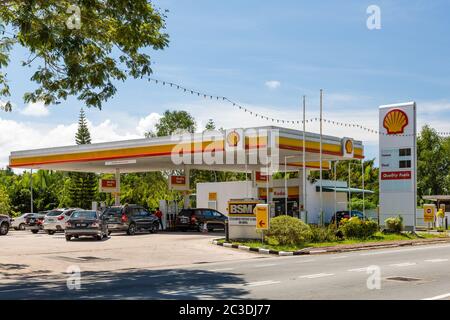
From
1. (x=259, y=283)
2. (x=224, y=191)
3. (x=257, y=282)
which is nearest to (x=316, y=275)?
(x=257, y=282)

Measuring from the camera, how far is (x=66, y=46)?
1455 cm

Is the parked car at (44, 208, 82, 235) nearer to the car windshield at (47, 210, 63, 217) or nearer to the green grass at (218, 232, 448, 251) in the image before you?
the car windshield at (47, 210, 63, 217)

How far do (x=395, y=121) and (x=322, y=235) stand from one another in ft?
38.4

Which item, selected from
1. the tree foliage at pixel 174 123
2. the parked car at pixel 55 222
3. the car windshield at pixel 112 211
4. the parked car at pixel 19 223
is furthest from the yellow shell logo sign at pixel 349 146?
the tree foliage at pixel 174 123

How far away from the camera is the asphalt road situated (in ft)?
36.4

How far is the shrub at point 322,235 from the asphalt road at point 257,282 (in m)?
7.21

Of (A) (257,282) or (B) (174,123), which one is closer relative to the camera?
(A) (257,282)

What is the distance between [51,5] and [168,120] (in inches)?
2129

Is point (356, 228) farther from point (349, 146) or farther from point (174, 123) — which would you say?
point (174, 123)

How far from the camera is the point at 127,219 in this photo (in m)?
32.0

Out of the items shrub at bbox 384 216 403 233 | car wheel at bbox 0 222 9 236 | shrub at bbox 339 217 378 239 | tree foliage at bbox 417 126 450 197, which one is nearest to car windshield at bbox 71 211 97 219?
car wheel at bbox 0 222 9 236

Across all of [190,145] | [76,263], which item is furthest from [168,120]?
[76,263]

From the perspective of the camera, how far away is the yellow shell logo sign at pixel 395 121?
1347 inches

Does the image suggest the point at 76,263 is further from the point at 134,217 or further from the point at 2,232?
the point at 2,232
